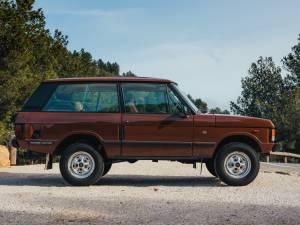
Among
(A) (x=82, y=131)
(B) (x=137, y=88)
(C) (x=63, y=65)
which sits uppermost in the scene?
(C) (x=63, y=65)

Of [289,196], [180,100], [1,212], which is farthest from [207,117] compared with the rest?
[1,212]

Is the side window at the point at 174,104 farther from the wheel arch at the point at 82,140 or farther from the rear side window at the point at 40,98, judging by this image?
the rear side window at the point at 40,98

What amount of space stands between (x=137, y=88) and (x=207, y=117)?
1438 mm

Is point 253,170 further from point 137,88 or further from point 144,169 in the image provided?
point 144,169

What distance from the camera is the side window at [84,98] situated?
35.1 ft

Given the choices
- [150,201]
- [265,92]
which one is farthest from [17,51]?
[265,92]

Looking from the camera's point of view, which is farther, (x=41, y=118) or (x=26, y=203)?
(x=41, y=118)

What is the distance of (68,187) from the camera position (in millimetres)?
10438

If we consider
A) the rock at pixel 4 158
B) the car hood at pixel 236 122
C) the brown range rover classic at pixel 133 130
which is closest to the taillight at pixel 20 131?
the brown range rover classic at pixel 133 130

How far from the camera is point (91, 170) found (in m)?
10.6

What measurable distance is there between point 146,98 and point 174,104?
55 centimetres

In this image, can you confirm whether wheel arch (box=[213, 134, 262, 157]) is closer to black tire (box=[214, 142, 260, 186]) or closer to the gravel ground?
black tire (box=[214, 142, 260, 186])

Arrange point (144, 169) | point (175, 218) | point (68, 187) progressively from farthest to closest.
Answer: point (144, 169)
point (68, 187)
point (175, 218)

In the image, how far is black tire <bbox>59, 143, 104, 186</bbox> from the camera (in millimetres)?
10500
